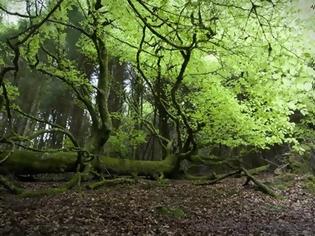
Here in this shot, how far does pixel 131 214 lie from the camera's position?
9.33 m

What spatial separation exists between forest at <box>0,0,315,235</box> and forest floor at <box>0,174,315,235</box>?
0.03 meters

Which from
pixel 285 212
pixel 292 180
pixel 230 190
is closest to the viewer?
pixel 285 212

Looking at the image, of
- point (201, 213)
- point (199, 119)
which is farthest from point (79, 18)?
point (201, 213)

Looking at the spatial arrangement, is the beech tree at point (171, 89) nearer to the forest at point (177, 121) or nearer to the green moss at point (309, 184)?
the forest at point (177, 121)

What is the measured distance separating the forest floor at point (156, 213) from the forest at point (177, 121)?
1.1 inches

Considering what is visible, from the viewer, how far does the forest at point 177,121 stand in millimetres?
8461

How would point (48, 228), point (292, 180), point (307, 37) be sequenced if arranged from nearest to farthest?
point (48, 228) < point (307, 37) < point (292, 180)

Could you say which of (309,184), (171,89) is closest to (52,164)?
(171,89)

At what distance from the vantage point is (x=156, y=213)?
9570mm

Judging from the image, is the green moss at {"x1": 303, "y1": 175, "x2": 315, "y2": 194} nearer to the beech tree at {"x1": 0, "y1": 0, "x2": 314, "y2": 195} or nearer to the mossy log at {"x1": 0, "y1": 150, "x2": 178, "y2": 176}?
the beech tree at {"x1": 0, "y1": 0, "x2": 314, "y2": 195}

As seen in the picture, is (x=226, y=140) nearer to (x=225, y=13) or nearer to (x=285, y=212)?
(x=285, y=212)

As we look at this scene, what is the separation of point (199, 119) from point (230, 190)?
8.89 ft

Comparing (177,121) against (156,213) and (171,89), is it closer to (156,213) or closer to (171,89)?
(171,89)

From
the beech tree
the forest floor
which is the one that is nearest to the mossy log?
the beech tree
